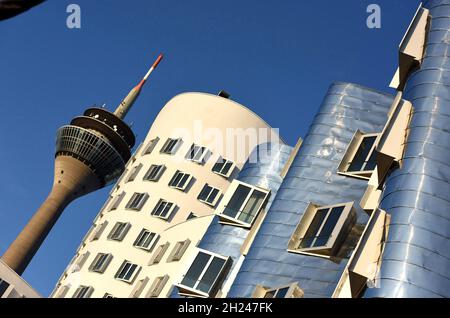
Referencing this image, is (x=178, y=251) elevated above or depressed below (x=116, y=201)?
below

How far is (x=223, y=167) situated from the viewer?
5216 centimetres

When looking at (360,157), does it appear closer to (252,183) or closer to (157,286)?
(252,183)

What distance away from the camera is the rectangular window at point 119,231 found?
48031 mm

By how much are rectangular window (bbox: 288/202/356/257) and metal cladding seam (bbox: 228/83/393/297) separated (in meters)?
0.32

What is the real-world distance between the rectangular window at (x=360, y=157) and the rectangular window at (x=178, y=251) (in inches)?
537

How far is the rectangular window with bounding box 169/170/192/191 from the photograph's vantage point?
163 ft

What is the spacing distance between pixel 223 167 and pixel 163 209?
5.77m

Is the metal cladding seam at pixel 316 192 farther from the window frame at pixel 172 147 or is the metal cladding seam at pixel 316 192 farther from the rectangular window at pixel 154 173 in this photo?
the window frame at pixel 172 147

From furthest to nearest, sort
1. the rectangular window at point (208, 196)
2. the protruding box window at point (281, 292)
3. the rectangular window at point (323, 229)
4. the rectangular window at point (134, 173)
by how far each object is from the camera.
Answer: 1. the rectangular window at point (134, 173)
2. the rectangular window at point (208, 196)
3. the rectangular window at point (323, 229)
4. the protruding box window at point (281, 292)

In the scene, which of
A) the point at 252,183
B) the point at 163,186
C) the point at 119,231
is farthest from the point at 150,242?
the point at 252,183

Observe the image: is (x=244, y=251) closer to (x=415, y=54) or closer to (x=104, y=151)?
(x=415, y=54)

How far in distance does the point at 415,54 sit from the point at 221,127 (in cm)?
3109

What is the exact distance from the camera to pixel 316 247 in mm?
22656

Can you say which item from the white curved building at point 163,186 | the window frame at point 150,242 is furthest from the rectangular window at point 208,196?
the window frame at point 150,242
